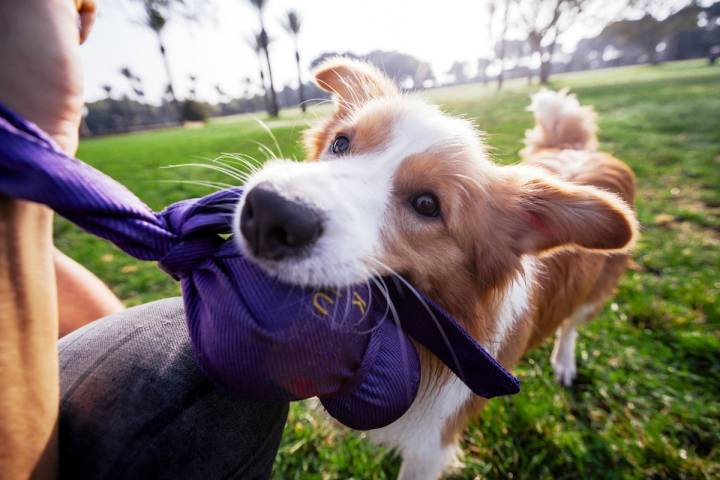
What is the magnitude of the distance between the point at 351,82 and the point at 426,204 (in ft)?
3.80

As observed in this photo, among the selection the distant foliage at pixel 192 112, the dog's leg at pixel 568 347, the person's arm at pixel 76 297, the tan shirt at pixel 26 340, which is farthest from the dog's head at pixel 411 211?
the distant foliage at pixel 192 112

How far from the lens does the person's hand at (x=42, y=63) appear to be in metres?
0.91

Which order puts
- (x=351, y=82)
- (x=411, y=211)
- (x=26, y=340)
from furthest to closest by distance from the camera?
(x=351, y=82), (x=411, y=211), (x=26, y=340)

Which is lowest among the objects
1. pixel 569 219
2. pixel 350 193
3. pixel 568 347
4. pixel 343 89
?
pixel 568 347

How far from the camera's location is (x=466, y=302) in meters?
1.76

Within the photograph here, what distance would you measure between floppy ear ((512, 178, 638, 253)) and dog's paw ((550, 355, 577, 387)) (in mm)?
1597

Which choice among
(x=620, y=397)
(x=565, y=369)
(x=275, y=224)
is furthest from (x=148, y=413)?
(x=620, y=397)

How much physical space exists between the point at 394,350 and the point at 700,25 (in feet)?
269

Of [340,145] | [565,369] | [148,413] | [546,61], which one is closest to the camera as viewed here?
[148,413]

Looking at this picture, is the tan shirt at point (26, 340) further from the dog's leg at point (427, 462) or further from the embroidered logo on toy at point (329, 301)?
the dog's leg at point (427, 462)

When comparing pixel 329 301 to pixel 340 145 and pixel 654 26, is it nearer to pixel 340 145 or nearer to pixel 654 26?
pixel 340 145

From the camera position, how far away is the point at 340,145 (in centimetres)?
204

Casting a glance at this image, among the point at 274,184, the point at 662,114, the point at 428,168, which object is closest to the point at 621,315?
the point at 428,168

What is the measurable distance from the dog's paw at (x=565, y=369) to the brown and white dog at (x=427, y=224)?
0.80 m
